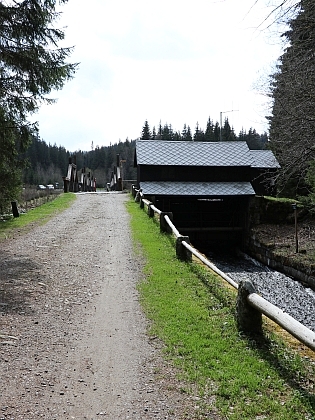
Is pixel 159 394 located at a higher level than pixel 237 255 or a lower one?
higher

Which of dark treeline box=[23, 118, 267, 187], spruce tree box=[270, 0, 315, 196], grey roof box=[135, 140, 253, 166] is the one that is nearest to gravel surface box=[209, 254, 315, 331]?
spruce tree box=[270, 0, 315, 196]

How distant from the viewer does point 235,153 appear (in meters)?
28.1

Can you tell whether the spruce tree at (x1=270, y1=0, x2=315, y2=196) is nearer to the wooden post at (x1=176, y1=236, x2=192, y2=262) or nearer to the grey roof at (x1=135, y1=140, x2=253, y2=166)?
the wooden post at (x1=176, y1=236, x2=192, y2=262)

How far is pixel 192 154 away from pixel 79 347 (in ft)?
77.8

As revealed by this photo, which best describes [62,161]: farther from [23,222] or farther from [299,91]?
[299,91]

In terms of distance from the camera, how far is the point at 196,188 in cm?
2550

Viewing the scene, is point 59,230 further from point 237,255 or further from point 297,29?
point 237,255

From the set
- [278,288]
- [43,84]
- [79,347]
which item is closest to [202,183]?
[278,288]

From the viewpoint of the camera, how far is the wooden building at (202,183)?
1011 inches

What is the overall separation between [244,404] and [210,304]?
279 centimetres

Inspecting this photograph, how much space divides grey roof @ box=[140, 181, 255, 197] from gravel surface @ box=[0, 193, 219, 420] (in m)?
15.1

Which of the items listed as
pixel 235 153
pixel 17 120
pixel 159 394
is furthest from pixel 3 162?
pixel 235 153

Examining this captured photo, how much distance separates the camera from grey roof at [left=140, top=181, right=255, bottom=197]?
24672 millimetres

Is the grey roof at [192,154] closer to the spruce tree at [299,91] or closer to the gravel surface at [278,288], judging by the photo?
the gravel surface at [278,288]
